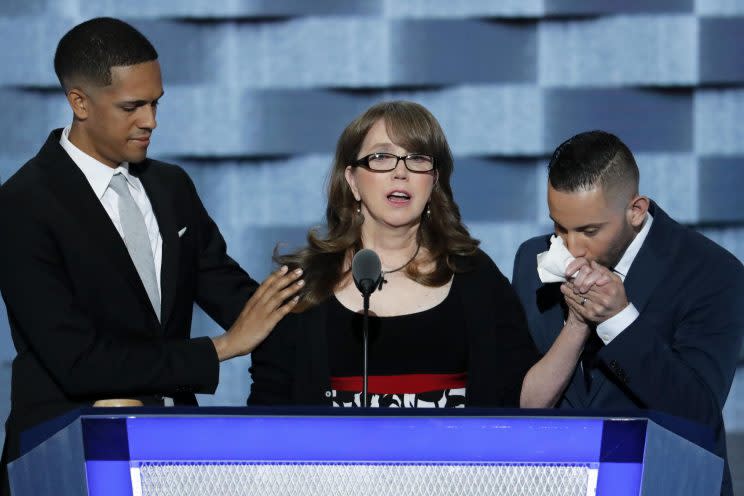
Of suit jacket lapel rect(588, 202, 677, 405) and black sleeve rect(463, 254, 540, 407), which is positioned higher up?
suit jacket lapel rect(588, 202, 677, 405)

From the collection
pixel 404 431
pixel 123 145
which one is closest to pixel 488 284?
pixel 123 145

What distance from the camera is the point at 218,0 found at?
3734 millimetres

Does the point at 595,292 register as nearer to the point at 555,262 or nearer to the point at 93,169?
the point at 555,262

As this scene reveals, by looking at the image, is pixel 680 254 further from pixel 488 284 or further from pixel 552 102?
pixel 552 102

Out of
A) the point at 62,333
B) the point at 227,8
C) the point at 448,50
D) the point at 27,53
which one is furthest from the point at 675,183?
the point at 62,333

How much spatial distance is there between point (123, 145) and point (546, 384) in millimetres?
903

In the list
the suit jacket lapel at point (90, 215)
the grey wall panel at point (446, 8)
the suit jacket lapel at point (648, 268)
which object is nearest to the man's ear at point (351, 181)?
the suit jacket lapel at point (90, 215)

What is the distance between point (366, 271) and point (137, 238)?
0.62 m

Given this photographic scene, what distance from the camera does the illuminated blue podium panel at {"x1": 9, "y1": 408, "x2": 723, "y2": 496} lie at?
55.8 inches

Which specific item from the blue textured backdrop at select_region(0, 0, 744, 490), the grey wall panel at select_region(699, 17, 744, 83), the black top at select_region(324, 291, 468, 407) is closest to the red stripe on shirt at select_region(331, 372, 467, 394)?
the black top at select_region(324, 291, 468, 407)

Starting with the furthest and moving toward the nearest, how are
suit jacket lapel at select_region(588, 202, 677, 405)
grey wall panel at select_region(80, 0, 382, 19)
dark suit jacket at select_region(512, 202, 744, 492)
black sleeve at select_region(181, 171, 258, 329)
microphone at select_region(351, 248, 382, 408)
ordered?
1. grey wall panel at select_region(80, 0, 382, 19)
2. black sleeve at select_region(181, 171, 258, 329)
3. suit jacket lapel at select_region(588, 202, 677, 405)
4. dark suit jacket at select_region(512, 202, 744, 492)
5. microphone at select_region(351, 248, 382, 408)

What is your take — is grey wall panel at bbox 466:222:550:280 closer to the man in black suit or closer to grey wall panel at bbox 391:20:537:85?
grey wall panel at bbox 391:20:537:85

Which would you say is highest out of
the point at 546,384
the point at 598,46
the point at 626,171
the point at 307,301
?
the point at 598,46

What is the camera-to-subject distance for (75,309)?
2205 millimetres
